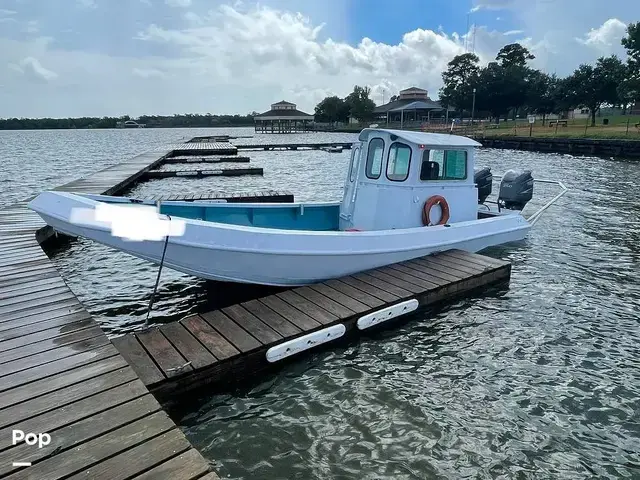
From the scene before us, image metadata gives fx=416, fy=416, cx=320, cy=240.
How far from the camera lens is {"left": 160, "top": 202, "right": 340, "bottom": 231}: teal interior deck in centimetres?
816

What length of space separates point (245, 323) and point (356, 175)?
13.5 ft

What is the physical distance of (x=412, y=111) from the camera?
313 ft

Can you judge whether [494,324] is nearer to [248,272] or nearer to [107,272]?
[248,272]

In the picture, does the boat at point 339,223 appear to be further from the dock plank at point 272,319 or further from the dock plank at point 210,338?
the dock plank at point 210,338

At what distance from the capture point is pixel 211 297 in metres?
7.29

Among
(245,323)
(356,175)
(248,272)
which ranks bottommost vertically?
(245,323)

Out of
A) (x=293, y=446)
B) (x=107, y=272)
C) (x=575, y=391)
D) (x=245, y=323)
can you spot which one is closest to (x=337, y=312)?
(x=245, y=323)

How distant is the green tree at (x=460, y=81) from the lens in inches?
3236

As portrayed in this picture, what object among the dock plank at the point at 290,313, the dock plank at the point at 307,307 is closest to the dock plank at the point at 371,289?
the dock plank at the point at 307,307

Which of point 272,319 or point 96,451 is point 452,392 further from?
point 96,451

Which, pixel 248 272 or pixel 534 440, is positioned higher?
pixel 248 272

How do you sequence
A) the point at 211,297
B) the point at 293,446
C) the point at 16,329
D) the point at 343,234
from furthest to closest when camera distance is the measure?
1. the point at 211,297
2. the point at 343,234
3. the point at 16,329
4. the point at 293,446

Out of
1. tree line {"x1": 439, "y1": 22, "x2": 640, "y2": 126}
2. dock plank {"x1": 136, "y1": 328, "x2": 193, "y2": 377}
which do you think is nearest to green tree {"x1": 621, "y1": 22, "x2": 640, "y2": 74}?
tree line {"x1": 439, "y1": 22, "x2": 640, "y2": 126}

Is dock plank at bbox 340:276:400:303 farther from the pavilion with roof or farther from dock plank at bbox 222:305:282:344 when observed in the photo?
the pavilion with roof
